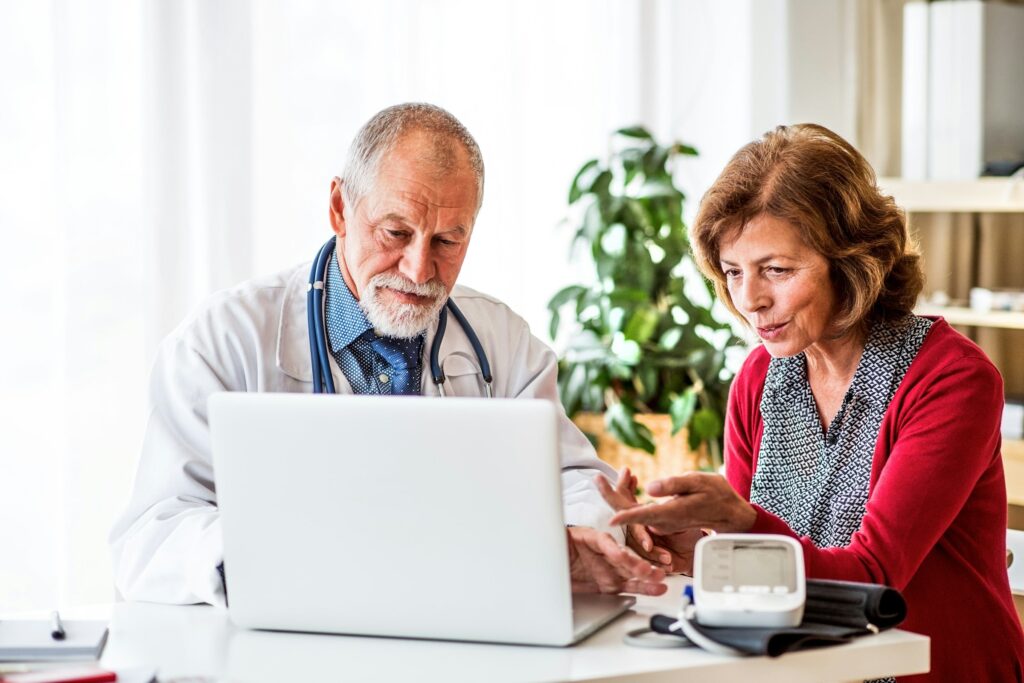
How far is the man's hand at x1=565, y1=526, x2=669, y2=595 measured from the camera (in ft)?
4.82

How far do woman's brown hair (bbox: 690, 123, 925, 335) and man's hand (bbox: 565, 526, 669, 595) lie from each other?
1.85 ft

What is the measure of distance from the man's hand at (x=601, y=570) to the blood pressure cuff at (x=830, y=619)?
0.11m

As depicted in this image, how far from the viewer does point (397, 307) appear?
185 centimetres

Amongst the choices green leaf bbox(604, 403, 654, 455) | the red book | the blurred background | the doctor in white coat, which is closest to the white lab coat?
the doctor in white coat

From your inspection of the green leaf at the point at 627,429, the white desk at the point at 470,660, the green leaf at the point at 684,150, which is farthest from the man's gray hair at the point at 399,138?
the green leaf at the point at 684,150

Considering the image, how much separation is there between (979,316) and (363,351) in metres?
2.12

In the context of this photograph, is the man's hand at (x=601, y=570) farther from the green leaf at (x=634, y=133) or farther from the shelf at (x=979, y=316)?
the green leaf at (x=634, y=133)

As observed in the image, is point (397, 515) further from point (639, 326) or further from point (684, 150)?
point (684, 150)

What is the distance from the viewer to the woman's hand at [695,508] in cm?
144

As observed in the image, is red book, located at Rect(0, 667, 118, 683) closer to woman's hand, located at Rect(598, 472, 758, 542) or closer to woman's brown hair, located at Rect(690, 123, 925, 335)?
woman's hand, located at Rect(598, 472, 758, 542)

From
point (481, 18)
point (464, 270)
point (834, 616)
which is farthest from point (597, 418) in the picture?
point (834, 616)

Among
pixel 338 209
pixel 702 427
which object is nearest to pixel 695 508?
pixel 338 209

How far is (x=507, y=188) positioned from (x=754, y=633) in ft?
7.86

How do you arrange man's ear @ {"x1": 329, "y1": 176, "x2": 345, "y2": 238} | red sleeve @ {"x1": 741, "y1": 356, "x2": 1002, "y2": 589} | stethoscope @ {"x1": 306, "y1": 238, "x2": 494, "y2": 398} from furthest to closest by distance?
man's ear @ {"x1": 329, "y1": 176, "x2": 345, "y2": 238} < stethoscope @ {"x1": 306, "y1": 238, "x2": 494, "y2": 398} < red sleeve @ {"x1": 741, "y1": 356, "x2": 1002, "y2": 589}
